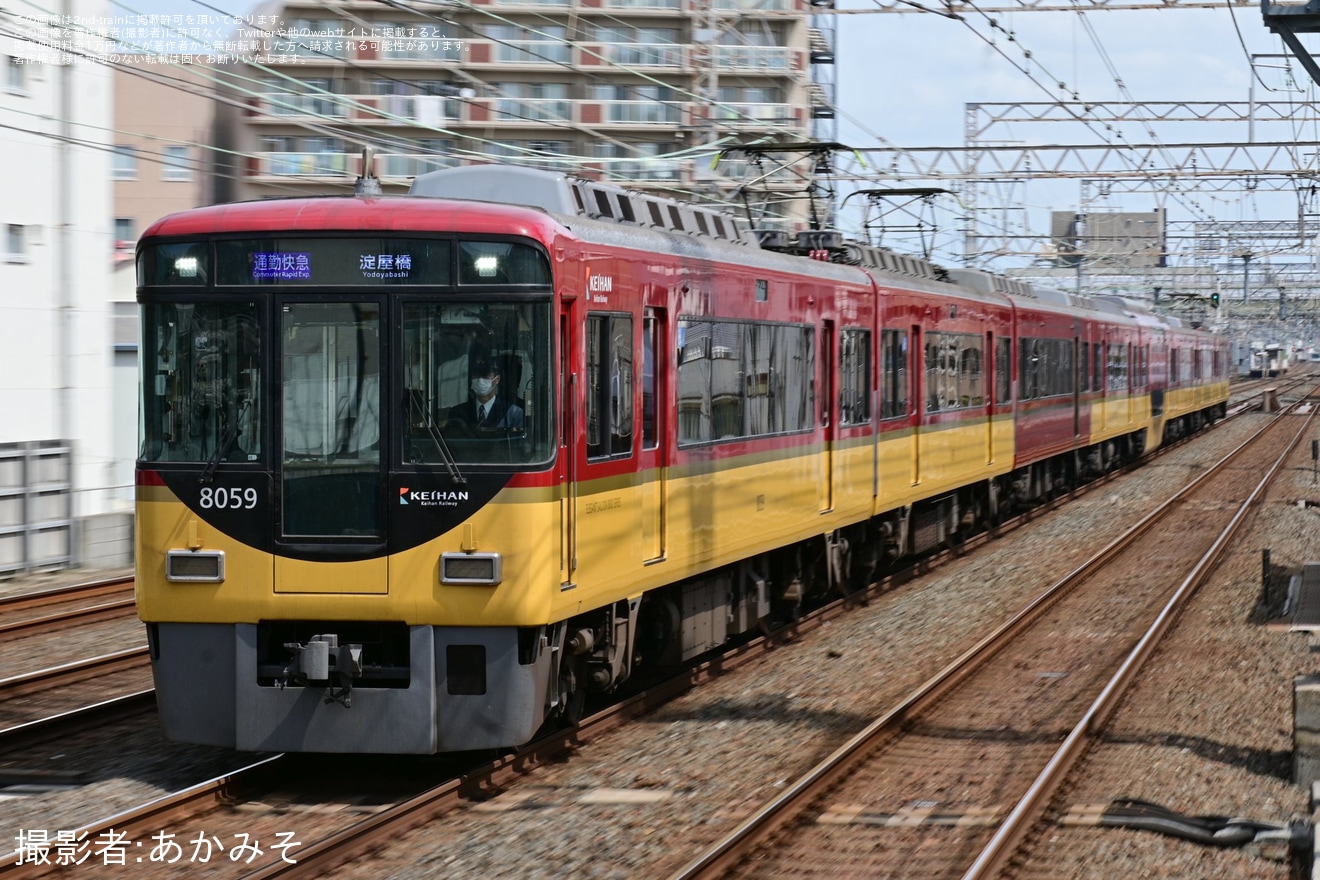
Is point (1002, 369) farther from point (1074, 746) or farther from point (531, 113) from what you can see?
point (531, 113)

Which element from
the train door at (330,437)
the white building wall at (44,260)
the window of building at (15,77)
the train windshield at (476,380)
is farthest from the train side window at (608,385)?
the window of building at (15,77)

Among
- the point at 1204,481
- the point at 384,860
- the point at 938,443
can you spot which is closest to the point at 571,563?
the point at 384,860

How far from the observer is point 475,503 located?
7430mm

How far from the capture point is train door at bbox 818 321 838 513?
41.5 feet

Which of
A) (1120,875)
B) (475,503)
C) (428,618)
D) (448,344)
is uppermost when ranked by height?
(448,344)

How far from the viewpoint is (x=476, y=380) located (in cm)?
752

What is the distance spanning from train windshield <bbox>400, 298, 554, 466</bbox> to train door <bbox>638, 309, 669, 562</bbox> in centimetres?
146

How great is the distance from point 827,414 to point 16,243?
14078 mm

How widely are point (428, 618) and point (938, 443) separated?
394 inches

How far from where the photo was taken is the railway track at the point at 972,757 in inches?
266

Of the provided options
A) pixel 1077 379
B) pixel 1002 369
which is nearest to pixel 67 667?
pixel 1002 369

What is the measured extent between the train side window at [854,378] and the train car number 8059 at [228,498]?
6449 mm

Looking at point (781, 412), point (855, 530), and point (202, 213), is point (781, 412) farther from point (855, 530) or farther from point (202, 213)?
point (202, 213)

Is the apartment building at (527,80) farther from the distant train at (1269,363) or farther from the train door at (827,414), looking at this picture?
the distant train at (1269,363)
